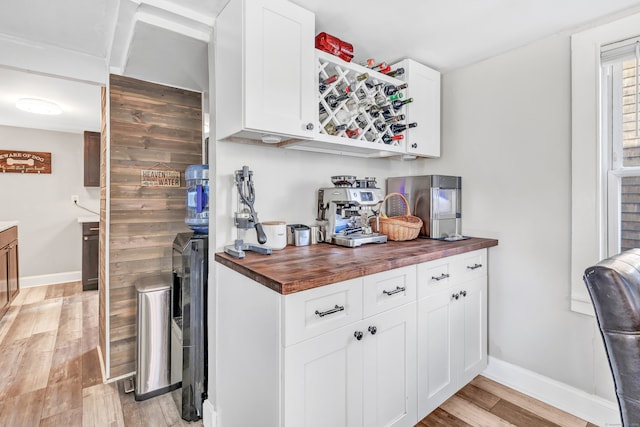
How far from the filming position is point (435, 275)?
5.61ft

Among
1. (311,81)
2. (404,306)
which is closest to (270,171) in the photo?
(311,81)

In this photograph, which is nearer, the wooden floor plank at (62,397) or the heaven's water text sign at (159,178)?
the wooden floor plank at (62,397)

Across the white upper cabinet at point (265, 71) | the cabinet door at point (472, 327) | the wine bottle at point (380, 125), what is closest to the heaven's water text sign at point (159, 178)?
the white upper cabinet at point (265, 71)

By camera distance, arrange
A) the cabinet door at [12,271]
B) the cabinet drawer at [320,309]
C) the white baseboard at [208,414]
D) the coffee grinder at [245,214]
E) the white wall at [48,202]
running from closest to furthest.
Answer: the cabinet drawer at [320,309], the coffee grinder at [245,214], the white baseboard at [208,414], the cabinet door at [12,271], the white wall at [48,202]

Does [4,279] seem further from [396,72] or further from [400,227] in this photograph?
[396,72]

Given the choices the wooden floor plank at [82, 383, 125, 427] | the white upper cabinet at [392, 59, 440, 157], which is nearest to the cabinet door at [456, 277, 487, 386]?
the white upper cabinet at [392, 59, 440, 157]

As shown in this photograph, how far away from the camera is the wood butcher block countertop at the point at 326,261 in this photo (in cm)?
116

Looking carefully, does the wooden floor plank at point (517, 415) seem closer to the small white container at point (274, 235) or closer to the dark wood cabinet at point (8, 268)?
the small white container at point (274, 235)

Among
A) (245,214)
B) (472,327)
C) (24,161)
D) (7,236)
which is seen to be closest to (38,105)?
(7,236)

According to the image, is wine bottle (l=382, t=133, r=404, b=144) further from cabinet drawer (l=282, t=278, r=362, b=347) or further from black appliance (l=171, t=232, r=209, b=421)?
black appliance (l=171, t=232, r=209, b=421)

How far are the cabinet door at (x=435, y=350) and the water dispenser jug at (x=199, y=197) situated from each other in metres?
1.35

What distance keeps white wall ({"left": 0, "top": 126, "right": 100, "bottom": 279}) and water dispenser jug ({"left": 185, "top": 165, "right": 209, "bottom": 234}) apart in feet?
12.0

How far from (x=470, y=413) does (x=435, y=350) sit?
48 cm

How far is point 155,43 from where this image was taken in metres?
1.71
